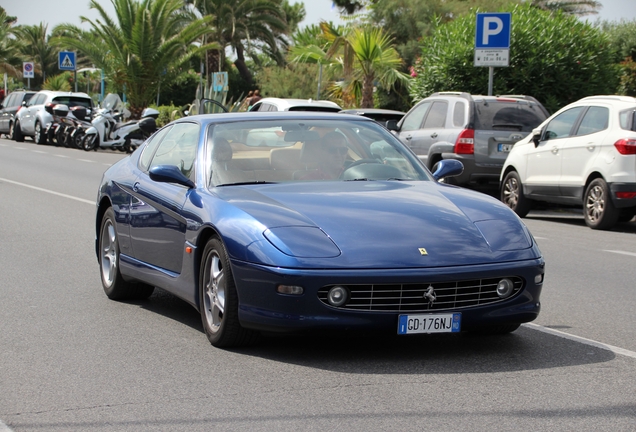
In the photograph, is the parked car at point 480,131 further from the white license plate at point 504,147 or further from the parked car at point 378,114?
the parked car at point 378,114

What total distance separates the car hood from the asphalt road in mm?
592

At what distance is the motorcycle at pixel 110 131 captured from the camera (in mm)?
33875

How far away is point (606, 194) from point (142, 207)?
820 cm

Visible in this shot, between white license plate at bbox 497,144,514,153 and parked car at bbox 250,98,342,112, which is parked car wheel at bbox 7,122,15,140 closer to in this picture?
parked car at bbox 250,98,342,112

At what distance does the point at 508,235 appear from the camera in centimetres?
625

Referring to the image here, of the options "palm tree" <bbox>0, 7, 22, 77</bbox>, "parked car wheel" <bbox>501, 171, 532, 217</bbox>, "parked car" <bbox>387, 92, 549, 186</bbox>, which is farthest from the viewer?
"palm tree" <bbox>0, 7, 22, 77</bbox>

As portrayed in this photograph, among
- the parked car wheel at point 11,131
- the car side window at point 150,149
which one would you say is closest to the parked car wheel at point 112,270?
the car side window at point 150,149

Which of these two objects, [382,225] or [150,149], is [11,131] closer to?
[150,149]

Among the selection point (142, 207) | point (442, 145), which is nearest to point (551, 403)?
point (142, 207)

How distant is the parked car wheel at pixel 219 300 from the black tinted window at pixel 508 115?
11.9 meters

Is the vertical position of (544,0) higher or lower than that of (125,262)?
higher

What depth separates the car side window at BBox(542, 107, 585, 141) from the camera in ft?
50.1

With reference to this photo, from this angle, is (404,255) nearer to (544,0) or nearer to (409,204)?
(409,204)

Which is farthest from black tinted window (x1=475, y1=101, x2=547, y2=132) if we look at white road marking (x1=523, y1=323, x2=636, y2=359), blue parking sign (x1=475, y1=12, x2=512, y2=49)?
white road marking (x1=523, y1=323, x2=636, y2=359)
